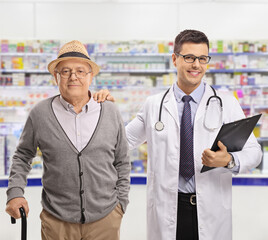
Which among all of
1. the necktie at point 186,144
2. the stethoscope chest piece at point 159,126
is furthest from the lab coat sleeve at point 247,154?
the stethoscope chest piece at point 159,126

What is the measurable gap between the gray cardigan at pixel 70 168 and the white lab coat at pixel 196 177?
0.38 m

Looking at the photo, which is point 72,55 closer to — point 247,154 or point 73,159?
point 73,159

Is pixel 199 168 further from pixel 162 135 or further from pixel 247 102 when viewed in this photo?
pixel 247 102

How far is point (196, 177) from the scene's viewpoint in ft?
6.62

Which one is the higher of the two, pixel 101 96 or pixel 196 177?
pixel 101 96

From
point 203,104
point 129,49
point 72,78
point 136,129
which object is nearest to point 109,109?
point 72,78

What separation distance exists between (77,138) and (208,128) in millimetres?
799

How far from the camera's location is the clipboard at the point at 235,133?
1.81 metres

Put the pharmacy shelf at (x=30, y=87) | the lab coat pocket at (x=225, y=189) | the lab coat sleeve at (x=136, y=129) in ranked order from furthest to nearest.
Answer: the pharmacy shelf at (x=30, y=87) → the lab coat sleeve at (x=136, y=129) → the lab coat pocket at (x=225, y=189)

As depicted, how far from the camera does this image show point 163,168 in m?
2.11

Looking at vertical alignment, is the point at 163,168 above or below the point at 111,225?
above

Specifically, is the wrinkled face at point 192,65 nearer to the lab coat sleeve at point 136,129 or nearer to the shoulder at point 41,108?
the lab coat sleeve at point 136,129

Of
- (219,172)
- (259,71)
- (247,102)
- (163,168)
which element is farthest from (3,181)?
(259,71)

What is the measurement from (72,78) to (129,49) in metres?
3.41
